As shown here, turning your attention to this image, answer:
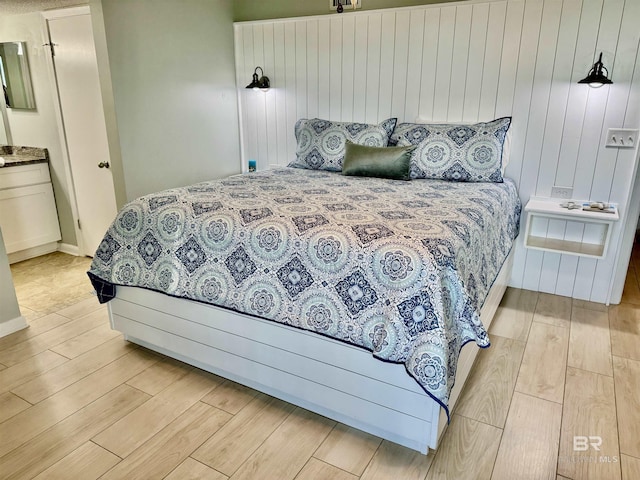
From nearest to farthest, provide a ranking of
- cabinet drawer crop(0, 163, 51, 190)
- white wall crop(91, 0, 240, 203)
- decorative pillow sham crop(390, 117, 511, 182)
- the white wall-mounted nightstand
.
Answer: the white wall-mounted nightstand → decorative pillow sham crop(390, 117, 511, 182) → white wall crop(91, 0, 240, 203) → cabinet drawer crop(0, 163, 51, 190)

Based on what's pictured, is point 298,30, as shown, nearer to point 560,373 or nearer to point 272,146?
point 272,146

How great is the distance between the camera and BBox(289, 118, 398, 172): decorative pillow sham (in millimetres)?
3189

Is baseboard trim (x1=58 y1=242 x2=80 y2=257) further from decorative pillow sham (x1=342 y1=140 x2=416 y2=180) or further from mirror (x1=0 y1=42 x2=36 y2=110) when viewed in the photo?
decorative pillow sham (x1=342 y1=140 x2=416 y2=180)

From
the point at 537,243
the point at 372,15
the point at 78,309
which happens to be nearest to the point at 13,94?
the point at 78,309

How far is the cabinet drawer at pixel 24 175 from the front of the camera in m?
3.50

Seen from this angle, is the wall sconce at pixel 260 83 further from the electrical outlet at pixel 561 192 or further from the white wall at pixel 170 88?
the electrical outlet at pixel 561 192

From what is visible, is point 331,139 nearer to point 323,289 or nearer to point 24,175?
point 323,289

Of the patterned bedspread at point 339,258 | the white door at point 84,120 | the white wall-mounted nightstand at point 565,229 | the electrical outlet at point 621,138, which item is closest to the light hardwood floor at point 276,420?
the patterned bedspread at point 339,258

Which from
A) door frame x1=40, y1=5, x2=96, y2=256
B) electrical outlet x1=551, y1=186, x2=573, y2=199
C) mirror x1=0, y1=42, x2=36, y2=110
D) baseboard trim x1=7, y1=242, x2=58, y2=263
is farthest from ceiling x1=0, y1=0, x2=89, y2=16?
electrical outlet x1=551, y1=186, x2=573, y2=199

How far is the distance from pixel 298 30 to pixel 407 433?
126 inches

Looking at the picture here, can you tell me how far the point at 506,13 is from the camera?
2881 millimetres

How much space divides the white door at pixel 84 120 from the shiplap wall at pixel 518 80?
58.7 inches

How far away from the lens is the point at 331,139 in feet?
10.8

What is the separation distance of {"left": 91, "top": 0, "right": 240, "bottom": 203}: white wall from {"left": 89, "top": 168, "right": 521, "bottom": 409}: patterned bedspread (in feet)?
3.38
